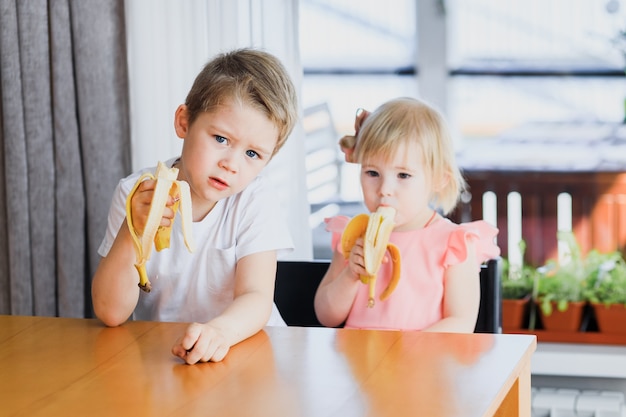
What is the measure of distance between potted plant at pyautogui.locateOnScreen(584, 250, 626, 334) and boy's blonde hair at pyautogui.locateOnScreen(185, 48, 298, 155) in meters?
1.34

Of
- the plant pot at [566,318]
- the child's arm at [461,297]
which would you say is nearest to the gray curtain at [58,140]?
the child's arm at [461,297]

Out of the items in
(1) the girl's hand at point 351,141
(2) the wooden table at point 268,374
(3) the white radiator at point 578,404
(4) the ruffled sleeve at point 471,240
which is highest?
(1) the girl's hand at point 351,141

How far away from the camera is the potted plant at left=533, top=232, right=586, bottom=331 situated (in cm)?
267

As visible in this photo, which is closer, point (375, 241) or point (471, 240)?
point (375, 241)

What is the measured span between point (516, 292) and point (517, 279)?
0.05m

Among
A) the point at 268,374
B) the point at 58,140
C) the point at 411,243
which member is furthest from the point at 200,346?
the point at 58,140

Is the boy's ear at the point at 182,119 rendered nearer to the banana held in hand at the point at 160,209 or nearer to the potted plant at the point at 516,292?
the banana held in hand at the point at 160,209

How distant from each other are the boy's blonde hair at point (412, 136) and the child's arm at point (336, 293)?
0.73ft

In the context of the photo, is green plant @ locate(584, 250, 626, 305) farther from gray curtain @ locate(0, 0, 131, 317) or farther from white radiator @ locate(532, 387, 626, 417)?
gray curtain @ locate(0, 0, 131, 317)

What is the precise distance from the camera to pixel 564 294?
269 cm

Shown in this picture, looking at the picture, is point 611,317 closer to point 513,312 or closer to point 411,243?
point 513,312

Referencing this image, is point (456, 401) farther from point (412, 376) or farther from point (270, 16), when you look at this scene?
point (270, 16)

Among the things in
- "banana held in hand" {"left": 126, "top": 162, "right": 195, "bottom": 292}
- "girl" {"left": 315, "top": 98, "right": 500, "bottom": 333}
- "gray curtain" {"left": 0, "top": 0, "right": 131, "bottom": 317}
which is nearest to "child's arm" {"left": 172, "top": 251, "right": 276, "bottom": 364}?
"banana held in hand" {"left": 126, "top": 162, "right": 195, "bottom": 292}

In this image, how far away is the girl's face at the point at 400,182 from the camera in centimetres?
185
